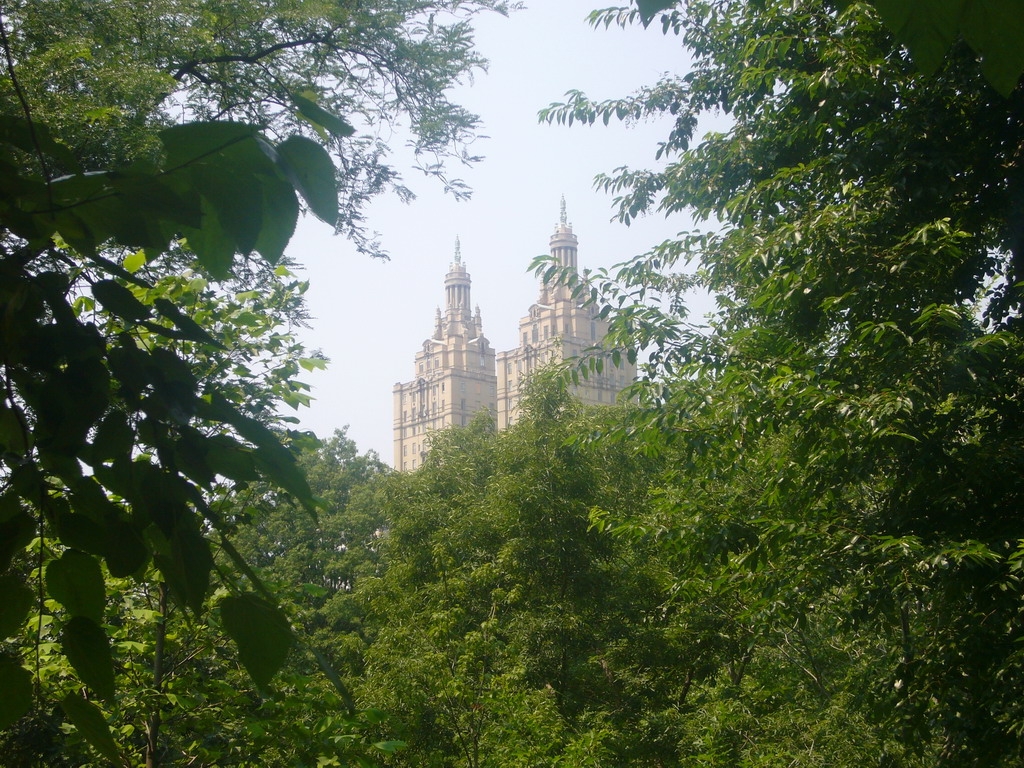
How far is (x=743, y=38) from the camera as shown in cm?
644

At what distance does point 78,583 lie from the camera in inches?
34.2

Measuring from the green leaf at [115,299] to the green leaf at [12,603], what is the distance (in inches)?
10.8

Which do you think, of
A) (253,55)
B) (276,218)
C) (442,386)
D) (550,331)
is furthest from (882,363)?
(442,386)

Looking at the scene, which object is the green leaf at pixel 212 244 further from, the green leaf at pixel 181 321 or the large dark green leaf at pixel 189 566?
the large dark green leaf at pixel 189 566

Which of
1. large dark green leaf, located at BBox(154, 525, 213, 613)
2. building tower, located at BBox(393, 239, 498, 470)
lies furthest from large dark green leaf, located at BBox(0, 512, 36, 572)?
building tower, located at BBox(393, 239, 498, 470)

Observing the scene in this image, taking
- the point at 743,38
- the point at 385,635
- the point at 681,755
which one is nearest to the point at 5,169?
the point at 743,38

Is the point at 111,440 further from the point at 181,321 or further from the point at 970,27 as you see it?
the point at 970,27

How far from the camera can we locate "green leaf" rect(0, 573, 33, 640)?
2.73 feet

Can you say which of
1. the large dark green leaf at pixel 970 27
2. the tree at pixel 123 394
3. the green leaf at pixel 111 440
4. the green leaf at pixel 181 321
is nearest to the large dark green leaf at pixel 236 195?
the tree at pixel 123 394

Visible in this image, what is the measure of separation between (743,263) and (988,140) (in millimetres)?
1593

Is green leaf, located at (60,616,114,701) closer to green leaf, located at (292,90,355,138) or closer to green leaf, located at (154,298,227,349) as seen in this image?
green leaf, located at (154,298,227,349)

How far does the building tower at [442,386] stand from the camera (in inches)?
2702

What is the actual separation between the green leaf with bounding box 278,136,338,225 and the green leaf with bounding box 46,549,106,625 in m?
0.43

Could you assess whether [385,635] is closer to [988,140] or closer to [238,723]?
[238,723]
